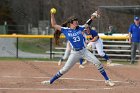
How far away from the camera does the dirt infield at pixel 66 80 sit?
12078 mm

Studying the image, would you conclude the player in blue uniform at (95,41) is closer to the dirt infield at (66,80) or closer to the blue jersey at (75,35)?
the dirt infield at (66,80)

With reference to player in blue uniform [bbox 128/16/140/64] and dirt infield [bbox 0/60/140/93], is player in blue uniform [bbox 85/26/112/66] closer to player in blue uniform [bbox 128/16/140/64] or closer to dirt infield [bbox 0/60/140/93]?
dirt infield [bbox 0/60/140/93]

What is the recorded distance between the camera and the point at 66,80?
14.5m

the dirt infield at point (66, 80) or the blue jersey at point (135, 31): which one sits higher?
the blue jersey at point (135, 31)

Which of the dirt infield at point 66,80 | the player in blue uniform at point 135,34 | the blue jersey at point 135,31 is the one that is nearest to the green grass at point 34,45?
the dirt infield at point 66,80

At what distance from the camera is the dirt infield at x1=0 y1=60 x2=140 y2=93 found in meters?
12.1

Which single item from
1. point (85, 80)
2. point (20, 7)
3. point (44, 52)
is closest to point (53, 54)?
point (44, 52)

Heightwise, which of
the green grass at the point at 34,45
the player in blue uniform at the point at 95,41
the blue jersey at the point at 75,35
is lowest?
the green grass at the point at 34,45

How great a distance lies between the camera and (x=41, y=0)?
45875 millimetres

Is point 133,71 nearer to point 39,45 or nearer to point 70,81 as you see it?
point 70,81

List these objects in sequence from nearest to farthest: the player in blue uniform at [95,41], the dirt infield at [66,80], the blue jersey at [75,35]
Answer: the dirt infield at [66,80], the blue jersey at [75,35], the player in blue uniform at [95,41]

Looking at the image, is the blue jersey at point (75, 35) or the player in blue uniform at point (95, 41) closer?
the blue jersey at point (75, 35)

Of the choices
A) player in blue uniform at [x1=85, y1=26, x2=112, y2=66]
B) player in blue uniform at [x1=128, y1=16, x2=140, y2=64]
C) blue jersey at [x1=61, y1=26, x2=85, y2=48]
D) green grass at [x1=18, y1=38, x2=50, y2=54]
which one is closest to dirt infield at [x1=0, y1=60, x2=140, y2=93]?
player in blue uniform at [x1=85, y1=26, x2=112, y2=66]

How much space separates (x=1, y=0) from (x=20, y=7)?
7.69 feet
